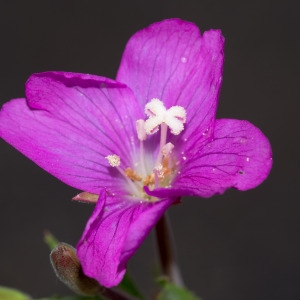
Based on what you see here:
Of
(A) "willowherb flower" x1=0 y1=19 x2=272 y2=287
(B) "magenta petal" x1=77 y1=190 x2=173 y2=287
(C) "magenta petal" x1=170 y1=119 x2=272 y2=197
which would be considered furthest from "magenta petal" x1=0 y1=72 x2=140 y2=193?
(C) "magenta petal" x1=170 y1=119 x2=272 y2=197

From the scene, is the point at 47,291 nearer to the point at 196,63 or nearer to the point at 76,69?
the point at 76,69

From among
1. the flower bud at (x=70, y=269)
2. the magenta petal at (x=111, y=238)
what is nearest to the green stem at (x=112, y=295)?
the flower bud at (x=70, y=269)

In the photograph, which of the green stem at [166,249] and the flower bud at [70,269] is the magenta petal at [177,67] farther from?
the flower bud at [70,269]

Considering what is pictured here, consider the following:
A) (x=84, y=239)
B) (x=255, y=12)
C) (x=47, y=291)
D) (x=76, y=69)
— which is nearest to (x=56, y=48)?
(x=76, y=69)

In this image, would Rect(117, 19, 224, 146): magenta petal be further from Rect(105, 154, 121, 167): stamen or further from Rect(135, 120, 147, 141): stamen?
Rect(105, 154, 121, 167): stamen

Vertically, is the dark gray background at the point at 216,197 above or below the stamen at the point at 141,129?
below

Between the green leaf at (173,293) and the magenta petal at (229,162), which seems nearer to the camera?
the magenta petal at (229,162)

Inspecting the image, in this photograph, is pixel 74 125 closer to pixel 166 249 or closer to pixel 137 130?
pixel 137 130
